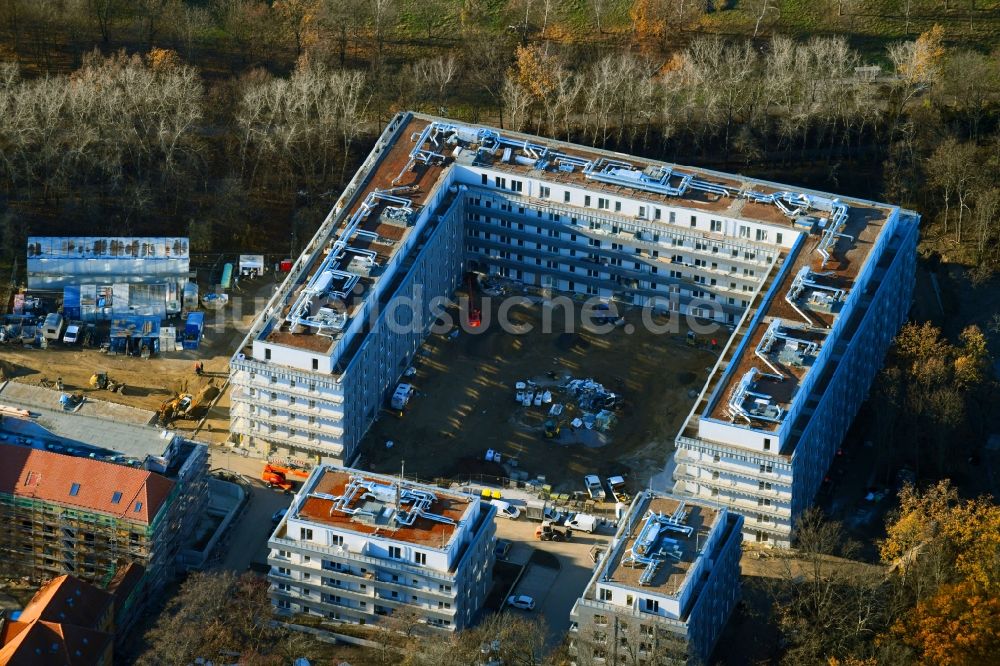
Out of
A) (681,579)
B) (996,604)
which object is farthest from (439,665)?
(996,604)

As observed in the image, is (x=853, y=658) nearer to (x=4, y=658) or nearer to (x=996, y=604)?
(x=996, y=604)

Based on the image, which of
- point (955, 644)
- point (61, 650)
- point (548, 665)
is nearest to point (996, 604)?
point (955, 644)

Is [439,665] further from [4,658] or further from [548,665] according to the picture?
[4,658]

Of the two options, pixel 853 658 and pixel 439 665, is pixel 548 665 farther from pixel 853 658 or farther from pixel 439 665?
pixel 853 658

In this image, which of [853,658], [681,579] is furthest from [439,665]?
[853,658]

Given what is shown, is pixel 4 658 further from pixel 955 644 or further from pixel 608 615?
pixel 955 644

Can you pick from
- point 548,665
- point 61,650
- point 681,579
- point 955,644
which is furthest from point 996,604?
point 61,650
